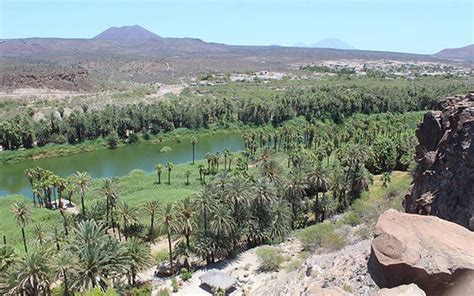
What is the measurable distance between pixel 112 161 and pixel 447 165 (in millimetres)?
89625

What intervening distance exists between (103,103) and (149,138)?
34207 millimetres

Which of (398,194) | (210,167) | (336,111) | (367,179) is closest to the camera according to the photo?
(398,194)

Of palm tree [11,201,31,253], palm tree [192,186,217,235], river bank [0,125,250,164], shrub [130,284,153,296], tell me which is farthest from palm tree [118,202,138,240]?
river bank [0,125,250,164]

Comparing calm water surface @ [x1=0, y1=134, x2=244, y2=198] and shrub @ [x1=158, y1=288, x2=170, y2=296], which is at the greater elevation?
shrub @ [x1=158, y1=288, x2=170, y2=296]

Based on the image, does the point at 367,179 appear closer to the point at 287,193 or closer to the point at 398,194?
the point at 398,194

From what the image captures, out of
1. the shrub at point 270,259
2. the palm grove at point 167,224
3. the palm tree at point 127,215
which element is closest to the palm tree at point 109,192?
the palm grove at point 167,224

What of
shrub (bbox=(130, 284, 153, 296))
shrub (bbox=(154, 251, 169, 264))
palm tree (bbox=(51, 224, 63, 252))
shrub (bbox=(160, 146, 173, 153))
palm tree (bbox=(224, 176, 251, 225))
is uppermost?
palm tree (bbox=(224, 176, 251, 225))

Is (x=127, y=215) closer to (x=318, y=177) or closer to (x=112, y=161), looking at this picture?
(x=318, y=177)

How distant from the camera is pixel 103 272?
38.5m

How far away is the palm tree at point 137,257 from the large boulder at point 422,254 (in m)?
28.5

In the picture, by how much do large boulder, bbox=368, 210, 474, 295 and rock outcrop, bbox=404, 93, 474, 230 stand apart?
7.53m

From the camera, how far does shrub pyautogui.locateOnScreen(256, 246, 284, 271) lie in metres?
44.0

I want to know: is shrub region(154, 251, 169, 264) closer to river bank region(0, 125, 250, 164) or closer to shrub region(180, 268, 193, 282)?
shrub region(180, 268, 193, 282)

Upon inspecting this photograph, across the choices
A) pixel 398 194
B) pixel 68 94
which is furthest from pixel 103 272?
pixel 68 94
